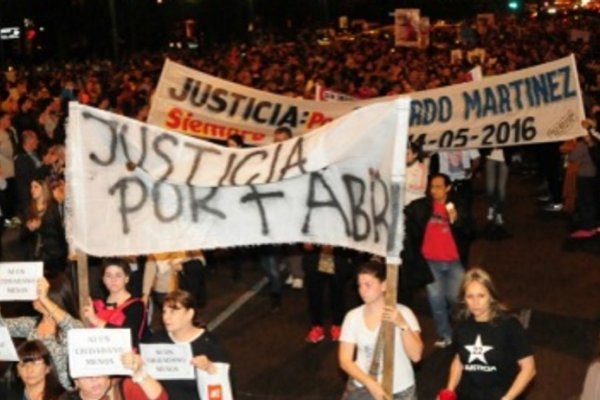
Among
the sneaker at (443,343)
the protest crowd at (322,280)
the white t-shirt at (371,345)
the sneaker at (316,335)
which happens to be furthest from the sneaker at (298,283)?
the white t-shirt at (371,345)

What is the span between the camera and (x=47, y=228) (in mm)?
9594

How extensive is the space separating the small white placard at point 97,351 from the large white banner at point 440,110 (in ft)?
23.1

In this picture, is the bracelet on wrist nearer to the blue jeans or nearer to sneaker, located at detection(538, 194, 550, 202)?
the blue jeans

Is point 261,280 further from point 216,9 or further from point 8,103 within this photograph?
point 216,9

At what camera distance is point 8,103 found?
1878 cm

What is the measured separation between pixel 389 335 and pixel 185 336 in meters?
1.10

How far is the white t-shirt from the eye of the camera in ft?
20.2

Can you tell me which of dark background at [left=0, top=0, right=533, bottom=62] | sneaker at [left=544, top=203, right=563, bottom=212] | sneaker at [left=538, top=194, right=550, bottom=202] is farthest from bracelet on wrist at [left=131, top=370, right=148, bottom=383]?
dark background at [left=0, top=0, right=533, bottom=62]

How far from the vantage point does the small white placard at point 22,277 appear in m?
6.57

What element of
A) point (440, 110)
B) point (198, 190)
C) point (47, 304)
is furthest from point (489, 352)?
point (440, 110)

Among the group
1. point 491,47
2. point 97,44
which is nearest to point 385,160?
point 491,47

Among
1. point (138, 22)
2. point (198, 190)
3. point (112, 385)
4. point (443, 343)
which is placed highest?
point (138, 22)

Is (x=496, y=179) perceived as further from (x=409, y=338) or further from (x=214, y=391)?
(x=214, y=391)

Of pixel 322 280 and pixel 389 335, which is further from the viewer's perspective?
pixel 322 280
